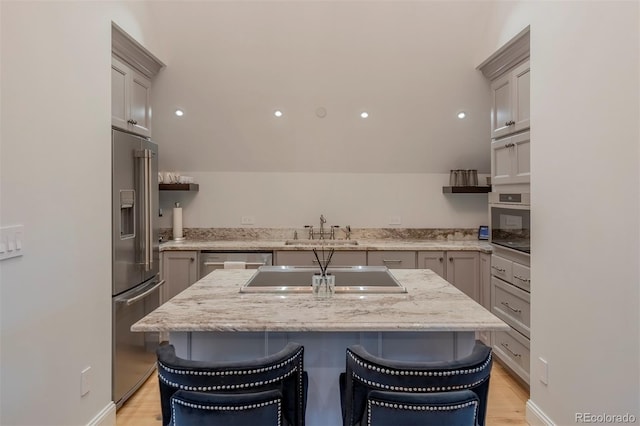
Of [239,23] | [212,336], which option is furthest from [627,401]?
[239,23]

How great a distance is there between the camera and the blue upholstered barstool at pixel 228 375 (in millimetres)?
1118

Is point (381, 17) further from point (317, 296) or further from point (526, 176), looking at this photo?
point (317, 296)

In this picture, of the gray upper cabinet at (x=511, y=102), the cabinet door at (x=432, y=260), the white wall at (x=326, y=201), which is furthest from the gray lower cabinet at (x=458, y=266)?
the gray upper cabinet at (x=511, y=102)

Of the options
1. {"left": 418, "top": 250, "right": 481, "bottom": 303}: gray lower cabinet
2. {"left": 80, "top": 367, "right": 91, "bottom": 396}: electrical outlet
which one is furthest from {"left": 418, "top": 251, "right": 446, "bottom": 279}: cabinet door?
{"left": 80, "top": 367, "right": 91, "bottom": 396}: electrical outlet

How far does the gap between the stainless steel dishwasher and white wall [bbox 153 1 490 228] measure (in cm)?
67

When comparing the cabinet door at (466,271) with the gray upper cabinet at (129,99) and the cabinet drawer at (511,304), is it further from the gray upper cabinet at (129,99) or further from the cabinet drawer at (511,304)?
the gray upper cabinet at (129,99)

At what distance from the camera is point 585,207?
183 centimetres

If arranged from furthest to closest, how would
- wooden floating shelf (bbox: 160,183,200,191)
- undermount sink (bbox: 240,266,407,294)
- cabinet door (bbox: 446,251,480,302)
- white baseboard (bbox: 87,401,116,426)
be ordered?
wooden floating shelf (bbox: 160,183,200,191)
cabinet door (bbox: 446,251,480,302)
white baseboard (bbox: 87,401,116,426)
undermount sink (bbox: 240,266,407,294)

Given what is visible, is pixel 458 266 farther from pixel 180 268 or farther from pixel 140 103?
pixel 140 103

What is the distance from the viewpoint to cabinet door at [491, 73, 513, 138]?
3012mm

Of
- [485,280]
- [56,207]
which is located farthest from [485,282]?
[56,207]

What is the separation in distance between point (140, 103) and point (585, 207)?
3.24m

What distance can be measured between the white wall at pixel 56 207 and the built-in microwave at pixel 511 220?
2887mm

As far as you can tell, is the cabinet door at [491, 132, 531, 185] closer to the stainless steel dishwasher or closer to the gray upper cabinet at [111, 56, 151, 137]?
the stainless steel dishwasher
